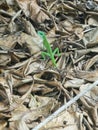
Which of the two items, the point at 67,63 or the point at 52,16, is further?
the point at 52,16

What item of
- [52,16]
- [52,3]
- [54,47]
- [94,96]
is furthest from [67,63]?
[52,3]

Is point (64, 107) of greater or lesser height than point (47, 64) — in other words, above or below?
below

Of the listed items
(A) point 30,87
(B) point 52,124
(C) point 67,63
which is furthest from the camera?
(C) point 67,63

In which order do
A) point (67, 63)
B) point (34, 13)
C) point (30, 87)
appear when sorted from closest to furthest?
point (30, 87) → point (67, 63) → point (34, 13)

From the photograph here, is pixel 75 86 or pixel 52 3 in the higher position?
pixel 52 3

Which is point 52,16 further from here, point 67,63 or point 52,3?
point 67,63

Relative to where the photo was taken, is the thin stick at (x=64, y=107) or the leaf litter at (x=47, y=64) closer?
the thin stick at (x=64, y=107)

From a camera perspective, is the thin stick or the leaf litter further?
the leaf litter

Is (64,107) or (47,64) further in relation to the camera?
(47,64)
